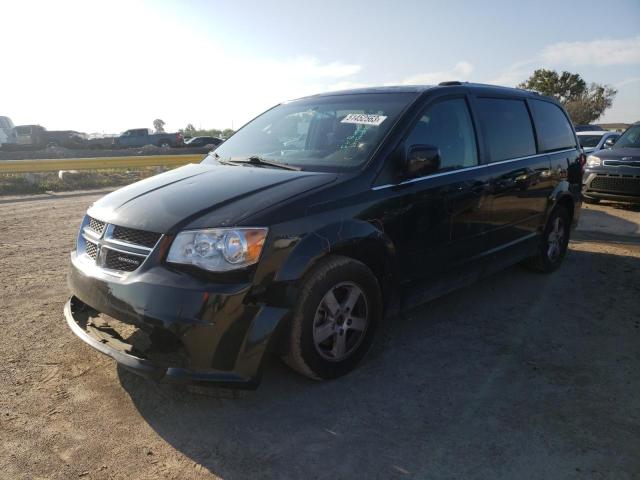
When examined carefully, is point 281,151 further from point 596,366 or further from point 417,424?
point 596,366

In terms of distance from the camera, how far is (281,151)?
3760mm

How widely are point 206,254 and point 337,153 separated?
1.30m

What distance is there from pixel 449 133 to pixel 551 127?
7.01 ft

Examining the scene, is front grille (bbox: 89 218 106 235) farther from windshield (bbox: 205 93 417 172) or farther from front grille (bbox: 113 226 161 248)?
windshield (bbox: 205 93 417 172)

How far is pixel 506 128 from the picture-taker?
4469 millimetres

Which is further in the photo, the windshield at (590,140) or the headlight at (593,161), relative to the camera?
the windshield at (590,140)

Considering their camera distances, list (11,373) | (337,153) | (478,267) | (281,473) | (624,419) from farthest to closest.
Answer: (478,267)
(337,153)
(11,373)
(624,419)
(281,473)

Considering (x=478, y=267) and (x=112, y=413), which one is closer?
(x=112, y=413)

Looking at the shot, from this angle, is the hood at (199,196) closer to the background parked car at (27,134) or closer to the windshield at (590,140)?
the windshield at (590,140)

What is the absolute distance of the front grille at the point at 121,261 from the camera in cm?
269

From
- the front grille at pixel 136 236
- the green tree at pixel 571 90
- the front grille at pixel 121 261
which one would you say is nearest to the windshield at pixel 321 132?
the front grille at pixel 136 236

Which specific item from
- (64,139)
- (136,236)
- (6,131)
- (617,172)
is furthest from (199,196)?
(6,131)

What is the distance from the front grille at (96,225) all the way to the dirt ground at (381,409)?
938 millimetres

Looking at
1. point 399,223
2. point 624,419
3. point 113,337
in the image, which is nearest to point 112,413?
point 113,337
